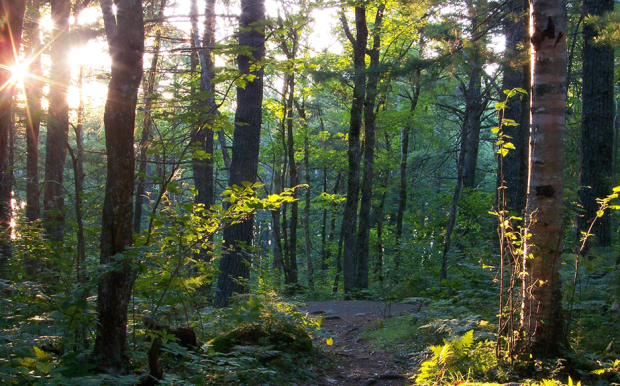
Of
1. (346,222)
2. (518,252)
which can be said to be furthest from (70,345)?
(346,222)

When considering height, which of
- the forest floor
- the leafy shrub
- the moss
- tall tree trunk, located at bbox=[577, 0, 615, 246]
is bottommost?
the forest floor

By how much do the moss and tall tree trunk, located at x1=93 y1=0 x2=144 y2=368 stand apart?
1413 mm

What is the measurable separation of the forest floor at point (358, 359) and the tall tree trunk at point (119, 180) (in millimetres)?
2182

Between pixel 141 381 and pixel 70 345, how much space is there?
839mm

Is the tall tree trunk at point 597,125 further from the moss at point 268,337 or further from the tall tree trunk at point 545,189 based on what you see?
the moss at point 268,337

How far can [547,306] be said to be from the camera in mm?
3980

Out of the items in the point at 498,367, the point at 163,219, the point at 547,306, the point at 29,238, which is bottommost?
the point at 498,367

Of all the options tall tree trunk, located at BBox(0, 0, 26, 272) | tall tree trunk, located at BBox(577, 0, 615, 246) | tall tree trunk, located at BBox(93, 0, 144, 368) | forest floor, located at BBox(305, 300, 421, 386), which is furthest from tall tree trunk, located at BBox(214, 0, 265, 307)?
tall tree trunk, located at BBox(577, 0, 615, 246)

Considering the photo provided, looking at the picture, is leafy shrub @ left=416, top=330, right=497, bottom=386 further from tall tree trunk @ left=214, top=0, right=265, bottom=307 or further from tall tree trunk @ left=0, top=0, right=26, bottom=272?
tall tree trunk @ left=0, top=0, right=26, bottom=272

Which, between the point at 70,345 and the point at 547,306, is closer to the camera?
the point at 70,345

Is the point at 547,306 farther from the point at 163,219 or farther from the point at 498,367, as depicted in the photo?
the point at 163,219

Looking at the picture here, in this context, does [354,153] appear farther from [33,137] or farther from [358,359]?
[33,137]

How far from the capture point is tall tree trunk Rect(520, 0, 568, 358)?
397cm

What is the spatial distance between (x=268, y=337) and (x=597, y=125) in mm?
8281
